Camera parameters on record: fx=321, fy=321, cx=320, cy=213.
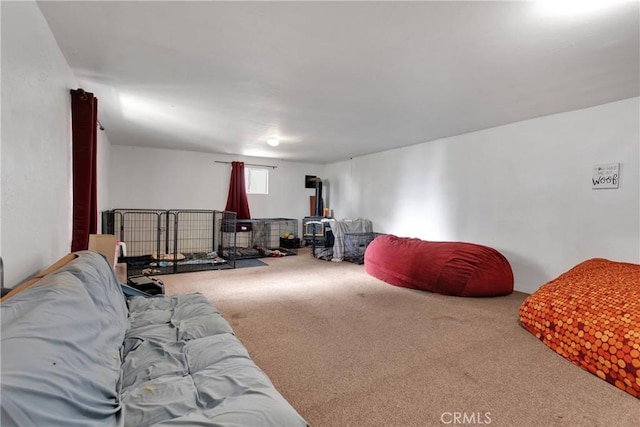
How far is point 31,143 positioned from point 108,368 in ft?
4.30

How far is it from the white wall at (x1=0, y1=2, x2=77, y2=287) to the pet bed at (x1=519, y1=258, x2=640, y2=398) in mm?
3381

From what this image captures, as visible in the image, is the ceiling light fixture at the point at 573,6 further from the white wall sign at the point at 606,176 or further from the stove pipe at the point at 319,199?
the stove pipe at the point at 319,199

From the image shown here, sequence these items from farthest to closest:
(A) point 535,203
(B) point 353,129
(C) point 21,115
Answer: (B) point 353,129 < (A) point 535,203 < (C) point 21,115

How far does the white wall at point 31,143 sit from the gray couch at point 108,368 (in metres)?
0.27

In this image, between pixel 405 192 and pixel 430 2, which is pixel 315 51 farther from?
pixel 405 192

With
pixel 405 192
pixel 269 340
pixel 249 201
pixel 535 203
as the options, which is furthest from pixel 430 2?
pixel 249 201

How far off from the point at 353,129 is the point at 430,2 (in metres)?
2.87

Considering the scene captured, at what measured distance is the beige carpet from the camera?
5.61 feet

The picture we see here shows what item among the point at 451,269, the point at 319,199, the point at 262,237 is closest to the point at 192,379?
the point at 451,269

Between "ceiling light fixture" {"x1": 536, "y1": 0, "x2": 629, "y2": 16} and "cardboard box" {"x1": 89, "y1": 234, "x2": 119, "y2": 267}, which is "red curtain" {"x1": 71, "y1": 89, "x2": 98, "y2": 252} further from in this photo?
"ceiling light fixture" {"x1": 536, "y1": 0, "x2": 629, "y2": 16}

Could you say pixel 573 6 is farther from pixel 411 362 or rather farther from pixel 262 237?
pixel 262 237

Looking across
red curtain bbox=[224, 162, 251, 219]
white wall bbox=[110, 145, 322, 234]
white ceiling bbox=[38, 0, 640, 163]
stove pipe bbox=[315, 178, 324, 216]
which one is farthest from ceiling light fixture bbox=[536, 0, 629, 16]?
stove pipe bbox=[315, 178, 324, 216]

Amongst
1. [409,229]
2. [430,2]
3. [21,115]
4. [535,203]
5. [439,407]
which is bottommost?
[439,407]

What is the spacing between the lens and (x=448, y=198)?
4.99 m
